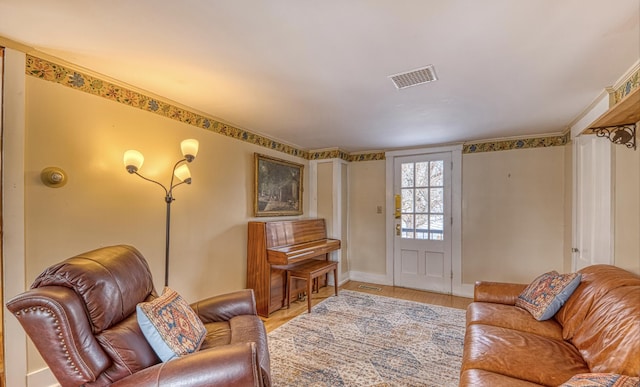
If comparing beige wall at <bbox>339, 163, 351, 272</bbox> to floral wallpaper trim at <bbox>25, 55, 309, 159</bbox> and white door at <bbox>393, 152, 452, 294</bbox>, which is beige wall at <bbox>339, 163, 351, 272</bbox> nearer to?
white door at <bbox>393, 152, 452, 294</bbox>

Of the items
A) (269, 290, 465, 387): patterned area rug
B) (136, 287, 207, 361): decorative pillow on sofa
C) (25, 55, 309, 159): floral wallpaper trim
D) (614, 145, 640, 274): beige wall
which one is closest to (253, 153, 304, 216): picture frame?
(25, 55, 309, 159): floral wallpaper trim

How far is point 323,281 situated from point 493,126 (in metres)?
3.07

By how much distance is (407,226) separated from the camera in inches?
167

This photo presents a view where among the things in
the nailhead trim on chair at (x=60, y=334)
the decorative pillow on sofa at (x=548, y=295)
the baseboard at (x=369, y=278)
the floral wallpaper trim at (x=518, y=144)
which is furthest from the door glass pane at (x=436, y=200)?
the nailhead trim on chair at (x=60, y=334)

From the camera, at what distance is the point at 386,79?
198 centimetres

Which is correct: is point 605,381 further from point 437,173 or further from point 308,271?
point 437,173

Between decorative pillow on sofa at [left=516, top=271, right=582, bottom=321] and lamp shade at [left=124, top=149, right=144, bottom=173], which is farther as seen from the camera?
lamp shade at [left=124, top=149, right=144, bottom=173]

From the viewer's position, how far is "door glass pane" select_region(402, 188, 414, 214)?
4.20m

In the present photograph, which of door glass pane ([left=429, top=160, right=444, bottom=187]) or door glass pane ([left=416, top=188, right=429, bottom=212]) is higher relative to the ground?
door glass pane ([left=429, top=160, right=444, bottom=187])

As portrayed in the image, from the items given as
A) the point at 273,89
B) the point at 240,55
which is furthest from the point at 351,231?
the point at 240,55

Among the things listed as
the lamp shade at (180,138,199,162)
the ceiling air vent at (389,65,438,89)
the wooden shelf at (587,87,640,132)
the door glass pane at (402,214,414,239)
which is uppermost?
the ceiling air vent at (389,65,438,89)

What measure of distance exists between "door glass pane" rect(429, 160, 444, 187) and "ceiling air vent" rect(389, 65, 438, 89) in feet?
7.39

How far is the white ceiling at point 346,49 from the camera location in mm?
1289

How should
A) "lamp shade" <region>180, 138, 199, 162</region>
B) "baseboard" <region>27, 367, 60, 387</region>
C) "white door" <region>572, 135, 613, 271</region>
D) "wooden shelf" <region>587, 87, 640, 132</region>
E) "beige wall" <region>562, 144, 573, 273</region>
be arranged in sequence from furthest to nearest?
"beige wall" <region>562, 144, 573, 273</region> → "lamp shade" <region>180, 138, 199, 162</region> → "white door" <region>572, 135, 613, 271</region> → "baseboard" <region>27, 367, 60, 387</region> → "wooden shelf" <region>587, 87, 640, 132</region>
